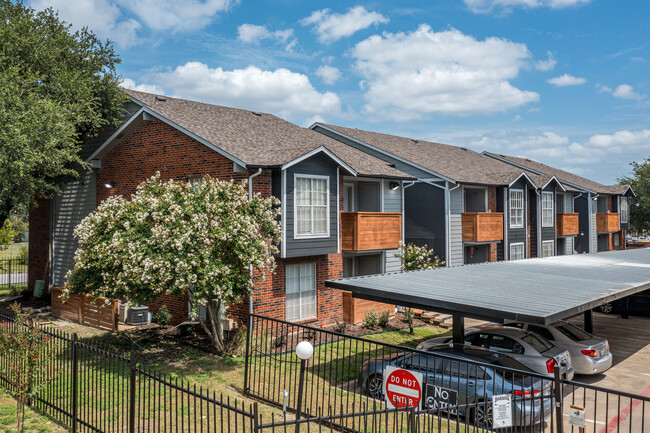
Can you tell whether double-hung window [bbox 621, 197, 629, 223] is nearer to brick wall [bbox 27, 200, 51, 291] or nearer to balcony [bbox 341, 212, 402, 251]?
balcony [bbox 341, 212, 402, 251]

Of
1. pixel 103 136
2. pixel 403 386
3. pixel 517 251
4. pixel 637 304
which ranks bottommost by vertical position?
pixel 637 304

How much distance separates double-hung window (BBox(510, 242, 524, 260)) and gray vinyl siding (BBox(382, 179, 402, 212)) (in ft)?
32.1

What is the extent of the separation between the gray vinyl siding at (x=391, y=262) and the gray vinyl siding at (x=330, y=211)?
4.05 metres

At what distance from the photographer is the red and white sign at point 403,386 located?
7.08m

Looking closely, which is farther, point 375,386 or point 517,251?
point 517,251

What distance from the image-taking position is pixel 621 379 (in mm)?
13484

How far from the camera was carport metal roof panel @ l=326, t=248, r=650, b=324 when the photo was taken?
983 cm

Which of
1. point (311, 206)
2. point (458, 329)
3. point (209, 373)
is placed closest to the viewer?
point (209, 373)

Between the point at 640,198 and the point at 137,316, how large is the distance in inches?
1884

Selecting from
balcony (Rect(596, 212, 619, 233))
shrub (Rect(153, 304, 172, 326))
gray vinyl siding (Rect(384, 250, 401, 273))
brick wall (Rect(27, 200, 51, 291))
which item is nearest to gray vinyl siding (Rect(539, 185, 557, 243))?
balcony (Rect(596, 212, 619, 233))

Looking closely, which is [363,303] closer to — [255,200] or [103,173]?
[255,200]

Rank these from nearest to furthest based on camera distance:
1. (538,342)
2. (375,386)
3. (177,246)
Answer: (375,386) < (177,246) < (538,342)

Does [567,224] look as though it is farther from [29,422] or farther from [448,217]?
[29,422]

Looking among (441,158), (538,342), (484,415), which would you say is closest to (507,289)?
(538,342)
